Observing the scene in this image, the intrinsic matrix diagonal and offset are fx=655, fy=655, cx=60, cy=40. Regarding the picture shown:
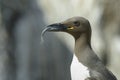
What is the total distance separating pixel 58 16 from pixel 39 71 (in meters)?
1.46

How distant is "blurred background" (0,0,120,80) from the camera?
13.3 metres

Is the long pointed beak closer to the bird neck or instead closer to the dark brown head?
the dark brown head

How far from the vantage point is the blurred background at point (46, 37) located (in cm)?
1327

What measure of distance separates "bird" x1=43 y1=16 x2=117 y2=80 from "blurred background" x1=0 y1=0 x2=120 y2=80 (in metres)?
6.33

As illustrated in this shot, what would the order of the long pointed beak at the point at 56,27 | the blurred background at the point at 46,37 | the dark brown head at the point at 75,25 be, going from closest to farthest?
1. the long pointed beak at the point at 56,27
2. the dark brown head at the point at 75,25
3. the blurred background at the point at 46,37

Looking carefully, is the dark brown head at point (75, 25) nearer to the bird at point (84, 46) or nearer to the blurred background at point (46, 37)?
the bird at point (84, 46)

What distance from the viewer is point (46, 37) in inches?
570

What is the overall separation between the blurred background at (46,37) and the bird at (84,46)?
6.33 metres

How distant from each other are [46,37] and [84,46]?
7763mm

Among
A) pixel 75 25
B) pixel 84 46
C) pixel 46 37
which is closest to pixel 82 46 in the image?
pixel 84 46

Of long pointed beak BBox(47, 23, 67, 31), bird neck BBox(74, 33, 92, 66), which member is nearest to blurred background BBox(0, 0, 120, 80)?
bird neck BBox(74, 33, 92, 66)

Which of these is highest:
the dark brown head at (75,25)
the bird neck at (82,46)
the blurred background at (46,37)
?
the dark brown head at (75,25)

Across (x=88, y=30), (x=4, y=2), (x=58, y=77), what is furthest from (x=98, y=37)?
(x=88, y=30)

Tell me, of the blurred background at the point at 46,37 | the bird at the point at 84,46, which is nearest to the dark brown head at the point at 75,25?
the bird at the point at 84,46
